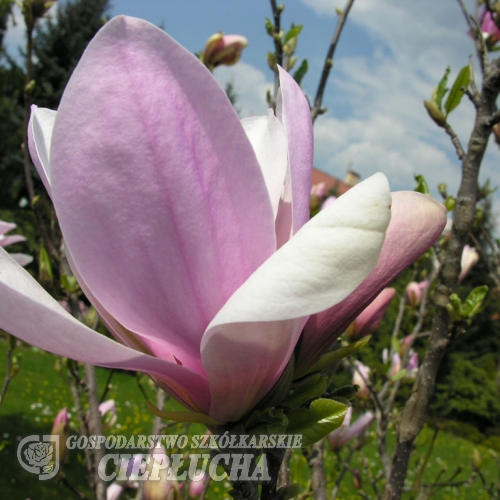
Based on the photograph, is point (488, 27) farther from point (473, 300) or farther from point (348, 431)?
point (348, 431)

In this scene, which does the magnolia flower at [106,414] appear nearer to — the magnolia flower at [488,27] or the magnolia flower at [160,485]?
the magnolia flower at [160,485]

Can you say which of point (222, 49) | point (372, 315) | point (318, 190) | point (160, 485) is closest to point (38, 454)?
point (160, 485)

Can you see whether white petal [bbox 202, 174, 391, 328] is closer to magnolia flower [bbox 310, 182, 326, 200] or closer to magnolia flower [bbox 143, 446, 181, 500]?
magnolia flower [bbox 143, 446, 181, 500]

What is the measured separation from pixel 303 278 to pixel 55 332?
0.18 m

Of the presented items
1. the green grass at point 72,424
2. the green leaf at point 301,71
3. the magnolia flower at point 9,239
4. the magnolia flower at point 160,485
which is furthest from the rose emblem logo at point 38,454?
the green grass at point 72,424

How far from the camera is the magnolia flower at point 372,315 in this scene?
961 millimetres

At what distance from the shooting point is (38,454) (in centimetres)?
101

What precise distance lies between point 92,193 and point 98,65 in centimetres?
9

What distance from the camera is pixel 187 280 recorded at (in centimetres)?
39

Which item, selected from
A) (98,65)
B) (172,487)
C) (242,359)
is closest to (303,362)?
(242,359)

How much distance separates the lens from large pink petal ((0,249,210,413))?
0.34m

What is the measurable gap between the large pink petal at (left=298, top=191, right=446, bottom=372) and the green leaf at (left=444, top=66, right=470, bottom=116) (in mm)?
728

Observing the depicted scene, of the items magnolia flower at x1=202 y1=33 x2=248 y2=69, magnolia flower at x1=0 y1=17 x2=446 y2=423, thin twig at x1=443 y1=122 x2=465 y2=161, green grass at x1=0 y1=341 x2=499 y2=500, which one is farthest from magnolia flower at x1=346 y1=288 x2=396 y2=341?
green grass at x1=0 y1=341 x2=499 y2=500

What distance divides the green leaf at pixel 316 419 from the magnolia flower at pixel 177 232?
5 centimetres
